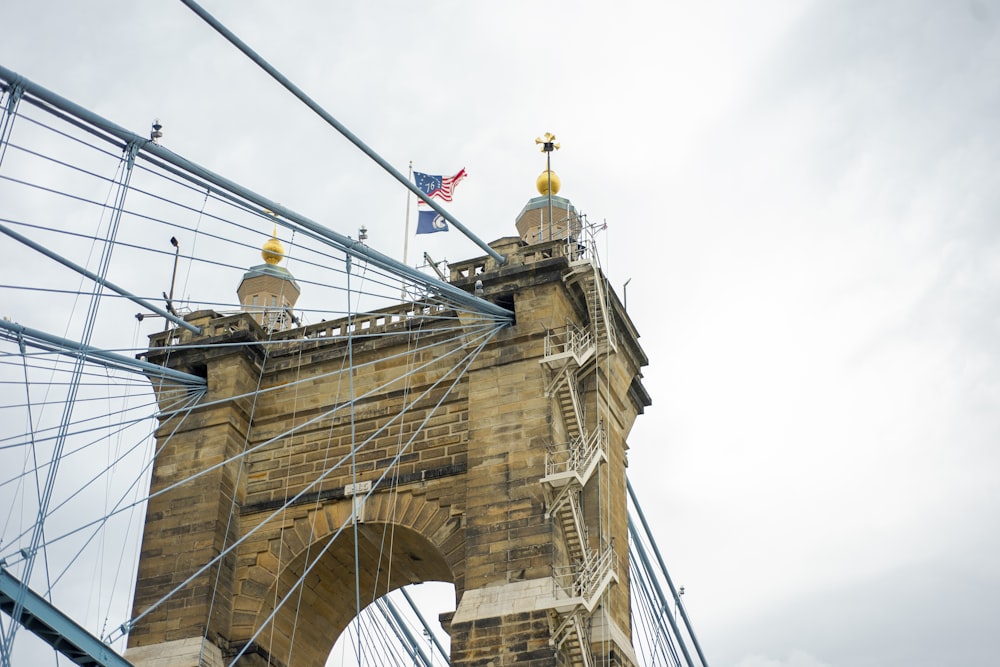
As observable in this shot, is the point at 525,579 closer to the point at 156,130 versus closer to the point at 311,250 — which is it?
the point at 311,250

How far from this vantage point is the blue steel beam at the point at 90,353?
31328 mm

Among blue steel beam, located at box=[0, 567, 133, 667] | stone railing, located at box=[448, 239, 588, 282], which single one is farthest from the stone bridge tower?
blue steel beam, located at box=[0, 567, 133, 667]

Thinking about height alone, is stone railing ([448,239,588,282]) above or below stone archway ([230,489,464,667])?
above

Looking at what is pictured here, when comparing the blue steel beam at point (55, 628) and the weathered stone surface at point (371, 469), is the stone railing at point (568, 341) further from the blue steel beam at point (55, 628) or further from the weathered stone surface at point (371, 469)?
the blue steel beam at point (55, 628)

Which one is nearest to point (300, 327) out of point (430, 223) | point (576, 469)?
point (430, 223)

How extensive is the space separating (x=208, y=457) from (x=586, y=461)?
9.27 m

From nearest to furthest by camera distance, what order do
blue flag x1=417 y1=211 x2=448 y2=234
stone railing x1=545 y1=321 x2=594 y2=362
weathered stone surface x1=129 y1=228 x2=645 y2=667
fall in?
weathered stone surface x1=129 y1=228 x2=645 y2=667
stone railing x1=545 y1=321 x2=594 y2=362
blue flag x1=417 y1=211 x2=448 y2=234

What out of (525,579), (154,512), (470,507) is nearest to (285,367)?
(154,512)

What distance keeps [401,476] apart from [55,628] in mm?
8803

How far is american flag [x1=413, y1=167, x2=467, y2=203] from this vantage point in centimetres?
3897

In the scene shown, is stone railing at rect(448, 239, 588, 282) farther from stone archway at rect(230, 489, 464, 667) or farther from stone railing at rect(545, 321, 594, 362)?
stone archway at rect(230, 489, 464, 667)

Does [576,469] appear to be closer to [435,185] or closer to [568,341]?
[568,341]

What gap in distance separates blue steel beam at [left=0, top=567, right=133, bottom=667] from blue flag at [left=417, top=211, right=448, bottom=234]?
1331 cm

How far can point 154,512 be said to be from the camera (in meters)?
36.1
